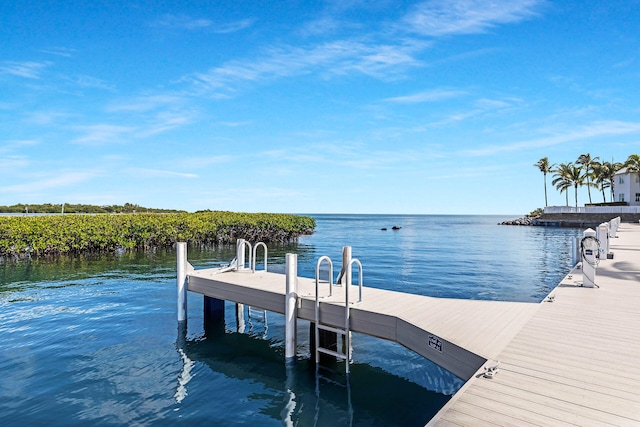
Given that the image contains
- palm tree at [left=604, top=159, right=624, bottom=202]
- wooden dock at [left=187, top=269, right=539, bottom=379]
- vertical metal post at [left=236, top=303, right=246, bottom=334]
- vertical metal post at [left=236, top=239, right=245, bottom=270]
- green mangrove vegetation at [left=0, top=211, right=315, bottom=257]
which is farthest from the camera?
palm tree at [left=604, top=159, right=624, bottom=202]

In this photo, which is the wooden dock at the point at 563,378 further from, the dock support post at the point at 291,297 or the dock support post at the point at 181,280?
the dock support post at the point at 181,280

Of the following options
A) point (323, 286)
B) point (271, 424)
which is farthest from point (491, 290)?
point (271, 424)

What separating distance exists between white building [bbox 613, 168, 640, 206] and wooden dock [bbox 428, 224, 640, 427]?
72.7 metres

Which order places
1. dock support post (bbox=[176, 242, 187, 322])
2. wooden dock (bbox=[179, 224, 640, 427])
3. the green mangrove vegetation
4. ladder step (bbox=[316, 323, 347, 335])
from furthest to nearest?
the green mangrove vegetation, dock support post (bbox=[176, 242, 187, 322]), ladder step (bbox=[316, 323, 347, 335]), wooden dock (bbox=[179, 224, 640, 427])

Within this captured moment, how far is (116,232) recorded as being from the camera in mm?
30531

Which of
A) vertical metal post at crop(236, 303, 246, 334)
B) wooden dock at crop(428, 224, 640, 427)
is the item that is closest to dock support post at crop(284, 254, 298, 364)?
vertical metal post at crop(236, 303, 246, 334)

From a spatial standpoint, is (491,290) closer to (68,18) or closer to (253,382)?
(253,382)

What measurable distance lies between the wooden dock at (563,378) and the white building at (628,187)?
72745mm


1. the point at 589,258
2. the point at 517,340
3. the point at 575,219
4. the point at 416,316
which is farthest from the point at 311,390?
the point at 575,219

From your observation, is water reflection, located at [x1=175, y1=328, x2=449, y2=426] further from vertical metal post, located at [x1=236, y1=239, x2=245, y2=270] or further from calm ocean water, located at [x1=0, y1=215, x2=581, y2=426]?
vertical metal post, located at [x1=236, y1=239, x2=245, y2=270]

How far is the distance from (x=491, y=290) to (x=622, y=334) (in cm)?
1192

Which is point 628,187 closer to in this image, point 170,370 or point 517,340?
point 517,340

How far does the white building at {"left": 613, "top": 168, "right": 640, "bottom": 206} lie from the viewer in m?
66.1

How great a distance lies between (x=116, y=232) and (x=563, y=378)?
103ft
